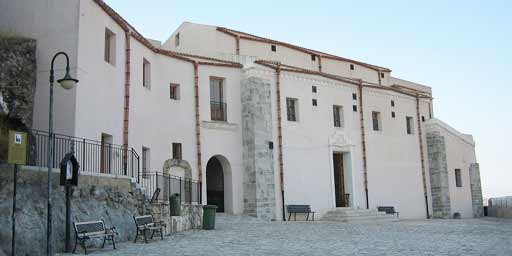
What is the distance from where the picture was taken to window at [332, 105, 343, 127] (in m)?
27.9

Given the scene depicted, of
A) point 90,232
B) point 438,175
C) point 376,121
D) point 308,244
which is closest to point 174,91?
point 90,232

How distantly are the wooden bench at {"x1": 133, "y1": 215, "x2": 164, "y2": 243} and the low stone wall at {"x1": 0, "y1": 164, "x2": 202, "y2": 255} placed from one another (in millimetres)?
386

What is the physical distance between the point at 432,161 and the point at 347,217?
396 inches

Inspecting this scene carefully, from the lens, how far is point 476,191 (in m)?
33.8

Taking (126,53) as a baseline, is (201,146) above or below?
below

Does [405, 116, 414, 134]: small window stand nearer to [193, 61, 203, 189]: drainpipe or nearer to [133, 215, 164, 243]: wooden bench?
[193, 61, 203, 189]: drainpipe

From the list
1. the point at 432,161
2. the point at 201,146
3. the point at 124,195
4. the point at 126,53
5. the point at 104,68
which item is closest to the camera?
the point at 124,195

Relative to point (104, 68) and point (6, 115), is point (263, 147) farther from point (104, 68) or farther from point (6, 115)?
point (6, 115)

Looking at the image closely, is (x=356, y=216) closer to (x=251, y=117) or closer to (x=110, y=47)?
(x=251, y=117)

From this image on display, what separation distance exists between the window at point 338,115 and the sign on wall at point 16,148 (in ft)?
63.2

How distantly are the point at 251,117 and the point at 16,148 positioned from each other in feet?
46.0

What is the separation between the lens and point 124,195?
14336 mm

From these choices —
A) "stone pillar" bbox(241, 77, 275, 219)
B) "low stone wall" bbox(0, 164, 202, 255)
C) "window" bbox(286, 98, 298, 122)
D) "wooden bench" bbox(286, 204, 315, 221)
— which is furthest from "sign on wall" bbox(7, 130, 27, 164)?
"window" bbox(286, 98, 298, 122)

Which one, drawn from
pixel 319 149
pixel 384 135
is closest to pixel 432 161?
pixel 384 135
